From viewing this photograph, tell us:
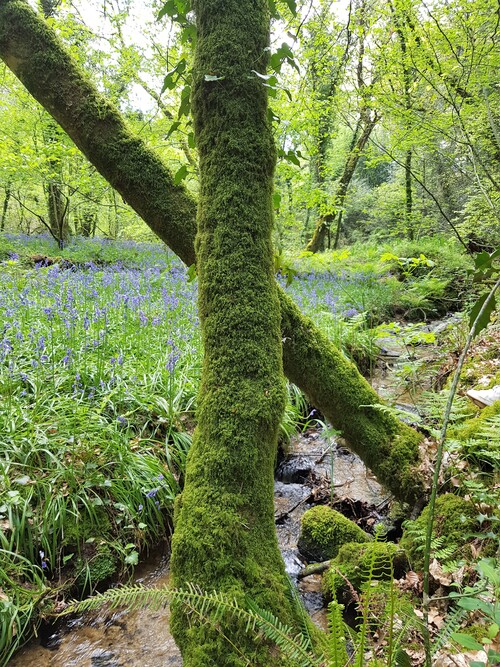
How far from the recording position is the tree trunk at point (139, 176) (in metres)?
2.00

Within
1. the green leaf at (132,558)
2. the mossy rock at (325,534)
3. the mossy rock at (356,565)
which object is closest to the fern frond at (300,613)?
the mossy rock at (356,565)

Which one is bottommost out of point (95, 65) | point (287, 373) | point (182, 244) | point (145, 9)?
point (287, 373)

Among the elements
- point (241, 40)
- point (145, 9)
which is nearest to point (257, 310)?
point (241, 40)

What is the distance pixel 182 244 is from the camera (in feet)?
7.06

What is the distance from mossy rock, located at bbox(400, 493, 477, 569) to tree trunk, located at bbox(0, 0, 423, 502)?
0.95ft

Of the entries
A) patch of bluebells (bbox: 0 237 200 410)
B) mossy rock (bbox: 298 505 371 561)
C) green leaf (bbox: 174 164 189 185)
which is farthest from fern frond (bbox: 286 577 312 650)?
patch of bluebells (bbox: 0 237 200 410)

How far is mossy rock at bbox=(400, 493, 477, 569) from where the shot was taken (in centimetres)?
195

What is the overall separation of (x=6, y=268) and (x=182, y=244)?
6.83m

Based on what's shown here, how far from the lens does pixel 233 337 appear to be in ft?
4.96

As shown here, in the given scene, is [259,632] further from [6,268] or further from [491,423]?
[6,268]

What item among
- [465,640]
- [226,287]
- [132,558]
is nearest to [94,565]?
[132,558]

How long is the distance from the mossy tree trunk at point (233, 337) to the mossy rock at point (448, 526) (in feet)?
3.60

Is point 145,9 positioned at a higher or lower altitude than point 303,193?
higher

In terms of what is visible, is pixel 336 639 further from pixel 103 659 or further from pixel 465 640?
pixel 103 659
